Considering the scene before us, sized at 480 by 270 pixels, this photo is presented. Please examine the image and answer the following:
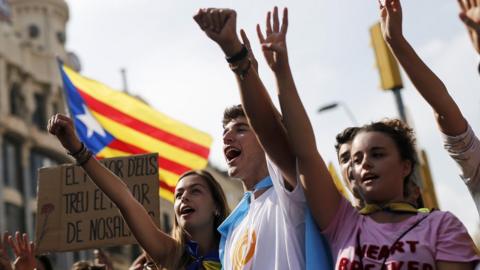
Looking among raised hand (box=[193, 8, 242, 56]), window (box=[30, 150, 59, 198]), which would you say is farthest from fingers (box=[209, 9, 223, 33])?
window (box=[30, 150, 59, 198])

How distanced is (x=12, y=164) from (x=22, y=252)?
28.8 m

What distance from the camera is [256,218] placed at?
353cm

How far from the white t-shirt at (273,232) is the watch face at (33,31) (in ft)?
117

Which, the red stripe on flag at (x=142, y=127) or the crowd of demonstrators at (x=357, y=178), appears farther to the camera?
the red stripe on flag at (x=142, y=127)

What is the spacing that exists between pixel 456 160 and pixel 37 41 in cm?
3585

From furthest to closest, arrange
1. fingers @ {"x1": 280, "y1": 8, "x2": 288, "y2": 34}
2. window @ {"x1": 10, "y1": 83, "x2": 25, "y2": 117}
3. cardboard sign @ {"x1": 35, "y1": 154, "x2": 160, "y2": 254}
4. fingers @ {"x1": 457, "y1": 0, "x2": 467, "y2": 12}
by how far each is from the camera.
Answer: window @ {"x1": 10, "y1": 83, "x2": 25, "y2": 117}, cardboard sign @ {"x1": 35, "y1": 154, "x2": 160, "y2": 254}, fingers @ {"x1": 280, "y1": 8, "x2": 288, "y2": 34}, fingers @ {"x1": 457, "y1": 0, "x2": 467, "y2": 12}

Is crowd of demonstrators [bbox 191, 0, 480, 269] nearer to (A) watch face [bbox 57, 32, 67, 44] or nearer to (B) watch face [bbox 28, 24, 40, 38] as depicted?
(B) watch face [bbox 28, 24, 40, 38]

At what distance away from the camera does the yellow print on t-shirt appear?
3455 mm

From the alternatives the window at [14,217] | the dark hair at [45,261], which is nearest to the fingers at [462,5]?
the dark hair at [45,261]

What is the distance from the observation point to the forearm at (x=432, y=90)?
333 cm

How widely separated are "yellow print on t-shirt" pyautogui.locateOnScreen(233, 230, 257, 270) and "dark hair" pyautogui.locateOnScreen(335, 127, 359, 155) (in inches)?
26.0

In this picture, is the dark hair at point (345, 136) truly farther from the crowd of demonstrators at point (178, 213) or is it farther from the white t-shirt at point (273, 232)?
the crowd of demonstrators at point (178, 213)

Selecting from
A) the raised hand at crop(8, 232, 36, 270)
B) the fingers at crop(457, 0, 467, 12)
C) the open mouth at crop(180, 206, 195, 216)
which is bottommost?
the raised hand at crop(8, 232, 36, 270)

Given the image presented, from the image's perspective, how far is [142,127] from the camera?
920cm
